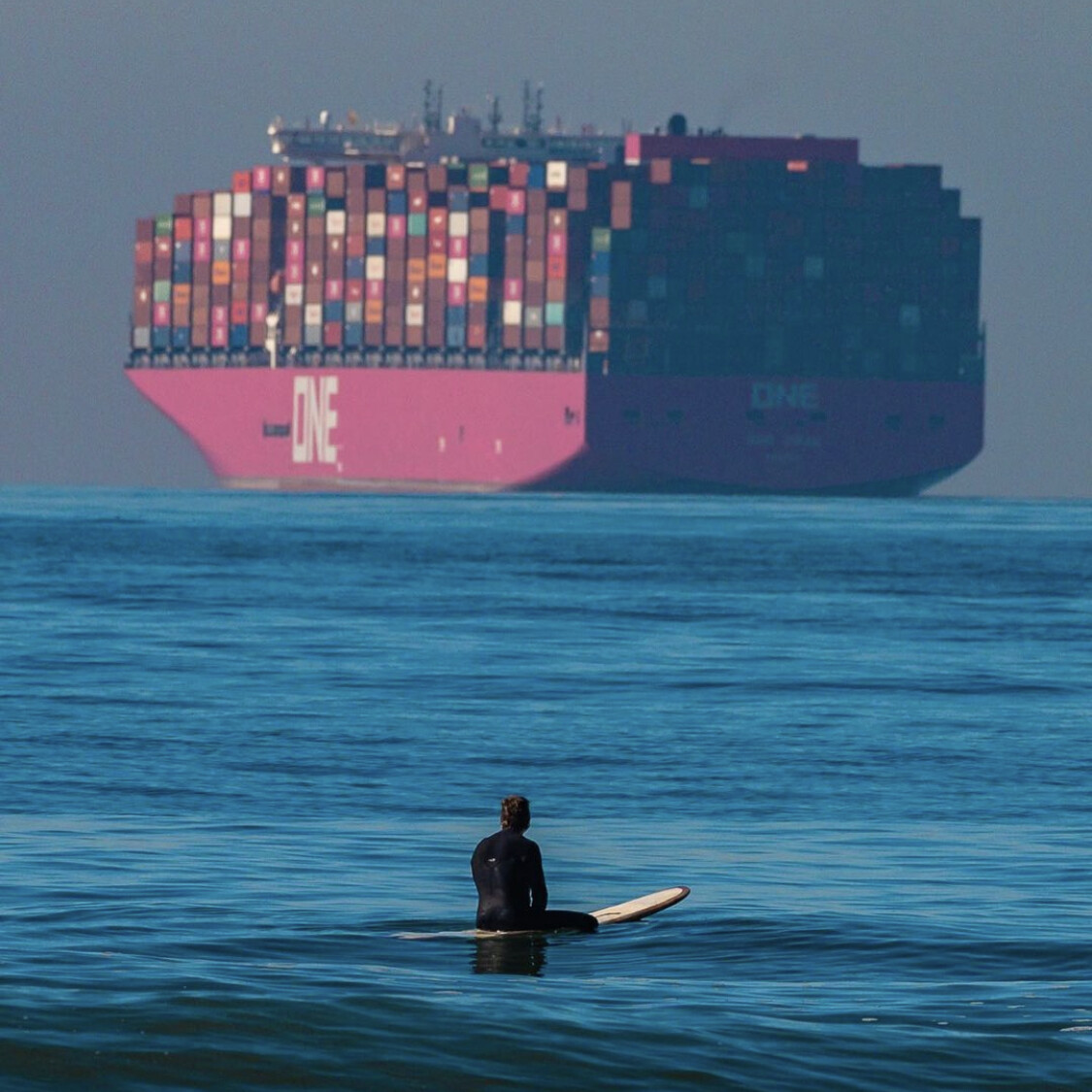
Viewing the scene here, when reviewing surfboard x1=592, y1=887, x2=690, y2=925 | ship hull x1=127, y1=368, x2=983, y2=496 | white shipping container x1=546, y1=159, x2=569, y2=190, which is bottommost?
surfboard x1=592, y1=887, x2=690, y2=925

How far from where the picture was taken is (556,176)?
481 ft

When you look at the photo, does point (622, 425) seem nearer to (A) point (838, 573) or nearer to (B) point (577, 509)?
(B) point (577, 509)

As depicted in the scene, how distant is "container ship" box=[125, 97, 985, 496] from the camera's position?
142375 millimetres

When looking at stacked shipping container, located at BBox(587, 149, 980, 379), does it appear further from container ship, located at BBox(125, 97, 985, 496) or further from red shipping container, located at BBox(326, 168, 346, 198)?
red shipping container, located at BBox(326, 168, 346, 198)

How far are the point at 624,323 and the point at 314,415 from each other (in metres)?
20.5

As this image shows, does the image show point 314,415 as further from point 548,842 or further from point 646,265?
point 548,842

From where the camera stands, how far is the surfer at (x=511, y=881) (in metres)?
16.1

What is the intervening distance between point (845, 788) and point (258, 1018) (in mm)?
12731

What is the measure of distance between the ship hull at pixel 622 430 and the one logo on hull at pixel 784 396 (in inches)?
2.0

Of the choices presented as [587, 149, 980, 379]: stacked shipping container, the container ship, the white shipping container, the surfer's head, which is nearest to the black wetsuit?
the surfer's head

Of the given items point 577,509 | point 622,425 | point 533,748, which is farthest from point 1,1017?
point 622,425

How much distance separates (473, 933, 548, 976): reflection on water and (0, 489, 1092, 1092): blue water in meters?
0.04

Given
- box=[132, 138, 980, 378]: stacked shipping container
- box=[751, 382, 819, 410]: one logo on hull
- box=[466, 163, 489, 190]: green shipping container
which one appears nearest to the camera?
box=[751, 382, 819, 410]: one logo on hull

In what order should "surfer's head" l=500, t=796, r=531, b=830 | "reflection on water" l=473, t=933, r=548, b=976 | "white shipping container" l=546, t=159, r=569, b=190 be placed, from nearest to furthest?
1. "surfer's head" l=500, t=796, r=531, b=830
2. "reflection on water" l=473, t=933, r=548, b=976
3. "white shipping container" l=546, t=159, r=569, b=190
